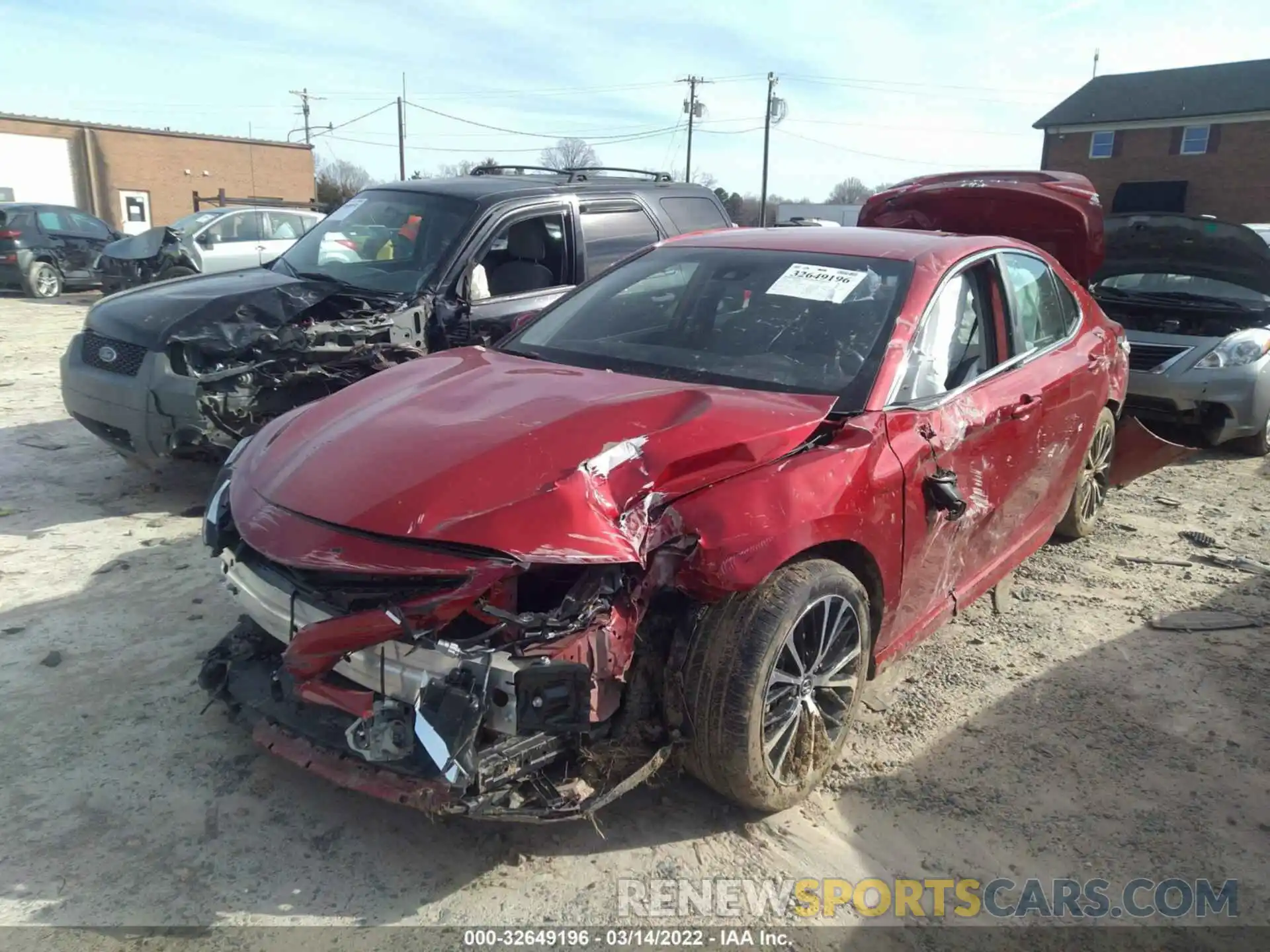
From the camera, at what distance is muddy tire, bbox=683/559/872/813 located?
102 inches

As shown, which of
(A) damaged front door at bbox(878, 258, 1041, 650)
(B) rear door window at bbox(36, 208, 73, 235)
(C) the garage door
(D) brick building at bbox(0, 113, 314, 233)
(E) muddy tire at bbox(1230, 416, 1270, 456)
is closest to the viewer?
(A) damaged front door at bbox(878, 258, 1041, 650)

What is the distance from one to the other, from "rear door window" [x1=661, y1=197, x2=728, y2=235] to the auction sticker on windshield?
135 inches

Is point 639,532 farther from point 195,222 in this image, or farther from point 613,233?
point 195,222

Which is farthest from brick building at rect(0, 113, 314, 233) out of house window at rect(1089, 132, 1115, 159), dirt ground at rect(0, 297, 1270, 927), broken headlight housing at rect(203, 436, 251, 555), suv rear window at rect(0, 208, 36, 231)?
house window at rect(1089, 132, 1115, 159)

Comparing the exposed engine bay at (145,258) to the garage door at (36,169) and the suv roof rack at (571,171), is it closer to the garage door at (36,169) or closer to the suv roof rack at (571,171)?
the suv roof rack at (571,171)

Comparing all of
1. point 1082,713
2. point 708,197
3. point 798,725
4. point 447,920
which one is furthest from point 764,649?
point 708,197

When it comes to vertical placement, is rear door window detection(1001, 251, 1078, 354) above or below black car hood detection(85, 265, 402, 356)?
above

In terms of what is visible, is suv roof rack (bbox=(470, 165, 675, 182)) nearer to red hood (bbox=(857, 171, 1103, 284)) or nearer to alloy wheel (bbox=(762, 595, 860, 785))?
red hood (bbox=(857, 171, 1103, 284))

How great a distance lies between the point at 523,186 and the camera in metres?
6.15

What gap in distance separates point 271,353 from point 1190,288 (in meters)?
7.18

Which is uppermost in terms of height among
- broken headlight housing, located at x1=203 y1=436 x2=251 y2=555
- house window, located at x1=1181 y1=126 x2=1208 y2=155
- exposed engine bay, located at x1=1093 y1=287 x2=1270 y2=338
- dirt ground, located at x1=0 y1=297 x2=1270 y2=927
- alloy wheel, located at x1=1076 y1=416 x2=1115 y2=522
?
house window, located at x1=1181 y1=126 x2=1208 y2=155

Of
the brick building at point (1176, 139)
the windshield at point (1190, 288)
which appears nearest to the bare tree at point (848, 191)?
the brick building at point (1176, 139)

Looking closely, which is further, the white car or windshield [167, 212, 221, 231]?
windshield [167, 212, 221, 231]

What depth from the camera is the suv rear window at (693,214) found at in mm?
7012
